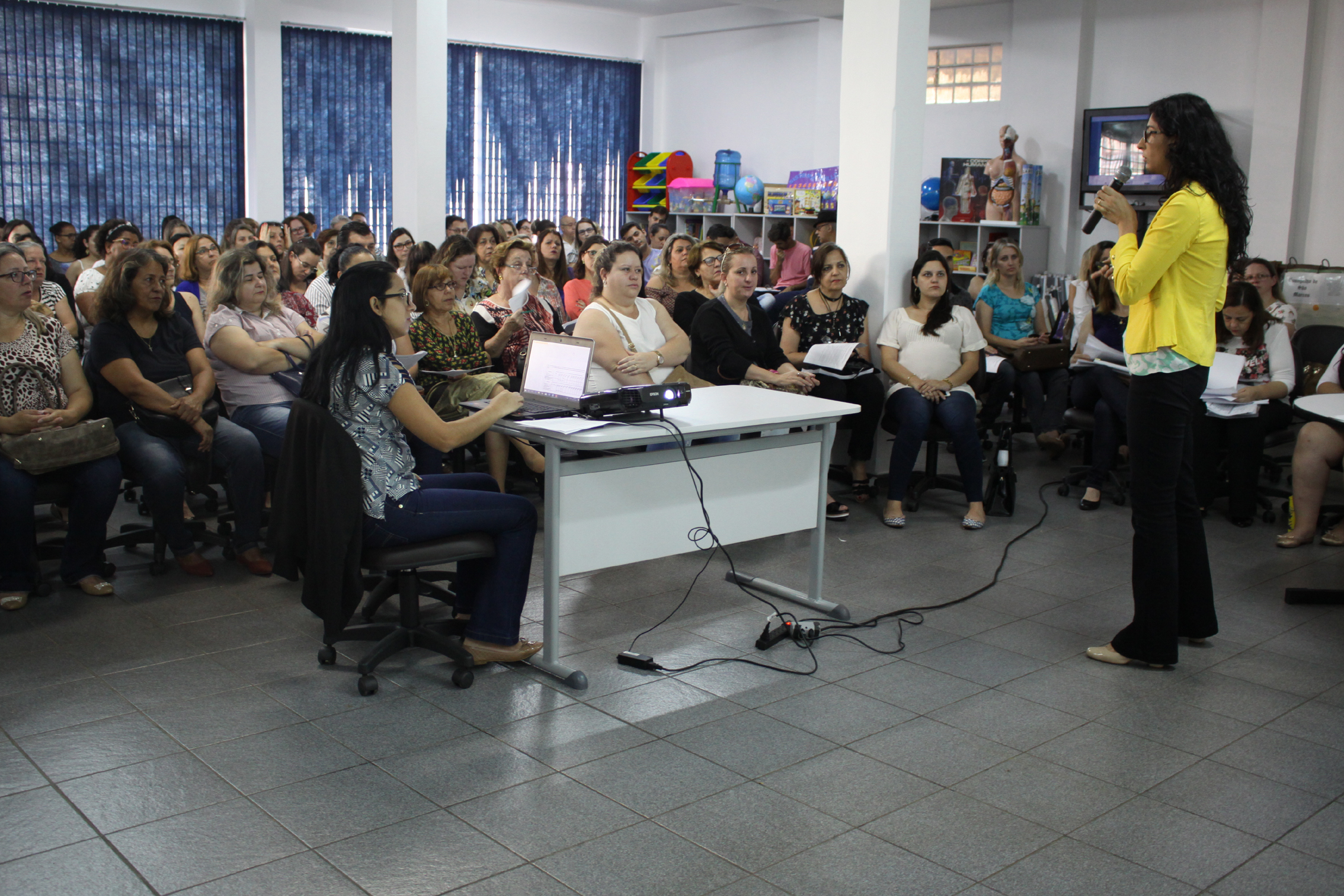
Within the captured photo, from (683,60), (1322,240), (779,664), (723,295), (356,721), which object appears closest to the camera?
(356,721)

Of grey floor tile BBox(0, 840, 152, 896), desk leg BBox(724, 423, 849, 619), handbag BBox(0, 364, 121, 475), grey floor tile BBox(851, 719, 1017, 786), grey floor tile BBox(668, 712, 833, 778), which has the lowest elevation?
grey floor tile BBox(0, 840, 152, 896)

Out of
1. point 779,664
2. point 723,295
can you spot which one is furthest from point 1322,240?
point 779,664

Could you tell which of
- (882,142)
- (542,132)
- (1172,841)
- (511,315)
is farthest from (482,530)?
(542,132)

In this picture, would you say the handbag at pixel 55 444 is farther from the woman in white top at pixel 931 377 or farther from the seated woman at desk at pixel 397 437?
→ the woman in white top at pixel 931 377

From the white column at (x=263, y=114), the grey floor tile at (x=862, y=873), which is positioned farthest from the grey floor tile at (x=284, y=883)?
the white column at (x=263, y=114)

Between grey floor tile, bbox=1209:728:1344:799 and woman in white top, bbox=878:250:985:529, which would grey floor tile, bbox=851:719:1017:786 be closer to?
grey floor tile, bbox=1209:728:1344:799

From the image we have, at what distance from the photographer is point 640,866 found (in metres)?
2.40

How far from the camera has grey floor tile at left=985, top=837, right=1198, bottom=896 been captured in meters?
2.33

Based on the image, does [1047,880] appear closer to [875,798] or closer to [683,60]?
[875,798]

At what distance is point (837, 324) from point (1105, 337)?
1.65 metres

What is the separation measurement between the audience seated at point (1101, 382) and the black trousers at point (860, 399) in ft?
3.69

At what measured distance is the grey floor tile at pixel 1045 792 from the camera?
265 centimetres

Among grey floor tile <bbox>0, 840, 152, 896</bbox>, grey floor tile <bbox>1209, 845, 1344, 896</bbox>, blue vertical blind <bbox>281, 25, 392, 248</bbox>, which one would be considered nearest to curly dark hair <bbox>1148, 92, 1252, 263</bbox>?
grey floor tile <bbox>1209, 845, 1344, 896</bbox>

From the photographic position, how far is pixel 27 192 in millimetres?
9516
